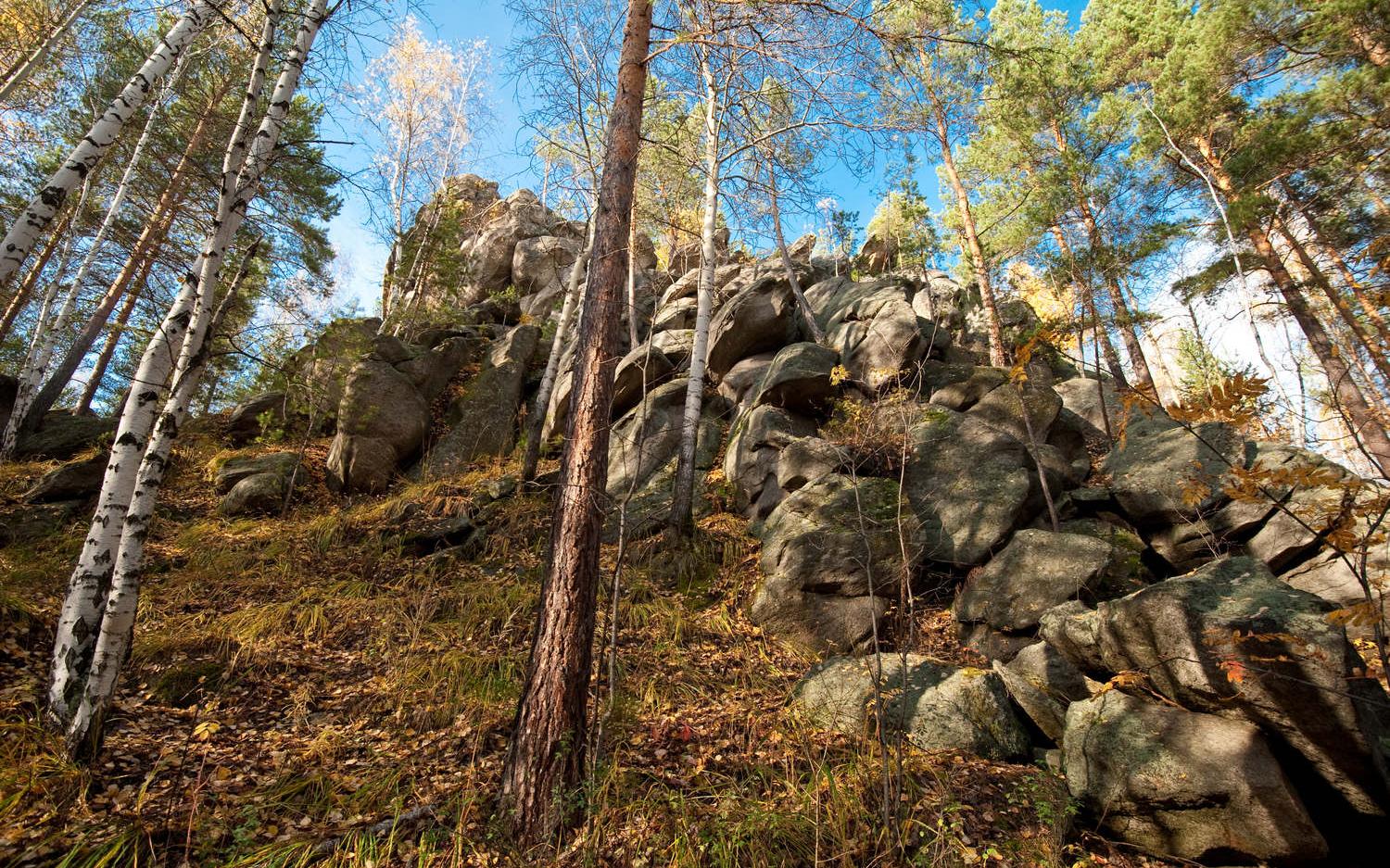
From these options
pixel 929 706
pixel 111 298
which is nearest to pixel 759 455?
pixel 929 706

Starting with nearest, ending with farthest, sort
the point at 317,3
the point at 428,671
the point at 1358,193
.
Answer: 1. the point at 428,671
2. the point at 317,3
3. the point at 1358,193

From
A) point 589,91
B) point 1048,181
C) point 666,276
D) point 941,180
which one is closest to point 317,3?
point 589,91

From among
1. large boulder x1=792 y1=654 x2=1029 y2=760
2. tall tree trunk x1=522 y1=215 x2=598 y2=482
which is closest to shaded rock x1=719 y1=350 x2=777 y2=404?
tall tree trunk x1=522 y1=215 x2=598 y2=482

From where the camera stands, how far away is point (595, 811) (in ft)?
10.9

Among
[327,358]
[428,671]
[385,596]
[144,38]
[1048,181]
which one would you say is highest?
[144,38]

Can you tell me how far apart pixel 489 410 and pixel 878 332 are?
8763 millimetres

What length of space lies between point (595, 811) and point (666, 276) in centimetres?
1535

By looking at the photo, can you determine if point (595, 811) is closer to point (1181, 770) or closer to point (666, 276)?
point (1181, 770)

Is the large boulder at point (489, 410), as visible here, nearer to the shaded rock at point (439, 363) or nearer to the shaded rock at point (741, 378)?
the shaded rock at point (439, 363)

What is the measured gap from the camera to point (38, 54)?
8.58 metres

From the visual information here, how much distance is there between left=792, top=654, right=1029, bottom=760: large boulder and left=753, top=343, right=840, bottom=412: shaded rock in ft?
18.4

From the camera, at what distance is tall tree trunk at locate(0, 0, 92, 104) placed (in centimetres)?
837

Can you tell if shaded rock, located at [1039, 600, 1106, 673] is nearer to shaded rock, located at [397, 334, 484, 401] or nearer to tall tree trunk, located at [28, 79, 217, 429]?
shaded rock, located at [397, 334, 484, 401]

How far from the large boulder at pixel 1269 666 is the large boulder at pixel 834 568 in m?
2.11
